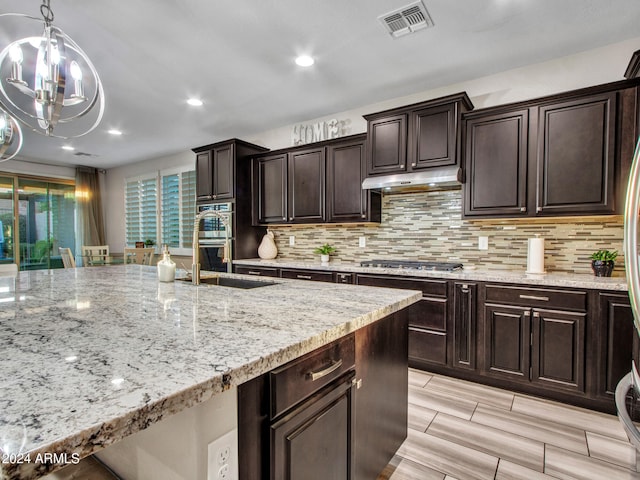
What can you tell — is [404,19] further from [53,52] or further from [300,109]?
[53,52]

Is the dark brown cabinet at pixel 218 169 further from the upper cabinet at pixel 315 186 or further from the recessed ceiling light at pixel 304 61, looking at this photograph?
the recessed ceiling light at pixel 304 61

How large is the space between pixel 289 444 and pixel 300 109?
11.9ft

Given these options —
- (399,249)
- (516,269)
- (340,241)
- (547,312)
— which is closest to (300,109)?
(340,241)

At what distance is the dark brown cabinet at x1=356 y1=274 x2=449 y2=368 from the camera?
9.10ft

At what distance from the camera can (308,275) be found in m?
3.58

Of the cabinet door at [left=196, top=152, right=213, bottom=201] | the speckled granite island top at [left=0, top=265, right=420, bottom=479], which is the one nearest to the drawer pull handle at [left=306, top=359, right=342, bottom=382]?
the speckled granite island top at [left=0, top=265, right=420, bottom=479]

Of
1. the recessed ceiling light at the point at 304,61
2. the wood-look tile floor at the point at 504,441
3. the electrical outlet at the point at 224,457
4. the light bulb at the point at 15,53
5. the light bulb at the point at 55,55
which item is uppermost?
the recessed ceiling light at the point at 304,61

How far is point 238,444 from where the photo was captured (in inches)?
31.1

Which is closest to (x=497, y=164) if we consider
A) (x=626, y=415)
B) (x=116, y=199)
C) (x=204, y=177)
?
(x=626, y=415)

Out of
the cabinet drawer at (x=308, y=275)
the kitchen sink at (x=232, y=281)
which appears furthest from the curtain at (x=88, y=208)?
the kitchen sink at (x=232, y=281)

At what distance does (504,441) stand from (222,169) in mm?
4022

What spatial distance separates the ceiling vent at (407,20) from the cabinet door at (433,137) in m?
0.80

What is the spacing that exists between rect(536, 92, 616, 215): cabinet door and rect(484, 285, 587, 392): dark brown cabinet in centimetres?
69

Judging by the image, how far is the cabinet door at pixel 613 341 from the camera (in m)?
2.11
